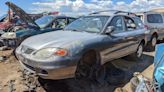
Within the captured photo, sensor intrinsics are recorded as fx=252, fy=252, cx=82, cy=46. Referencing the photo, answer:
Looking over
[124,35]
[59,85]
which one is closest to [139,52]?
[124,35]

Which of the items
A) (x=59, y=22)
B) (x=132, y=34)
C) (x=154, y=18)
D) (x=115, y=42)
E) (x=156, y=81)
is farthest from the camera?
(x=154, y=18)

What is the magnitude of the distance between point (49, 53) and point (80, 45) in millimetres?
703

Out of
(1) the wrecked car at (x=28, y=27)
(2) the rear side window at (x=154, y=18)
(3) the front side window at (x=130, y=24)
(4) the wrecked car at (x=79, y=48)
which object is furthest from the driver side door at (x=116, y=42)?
(2) the rear side window at (x=154, y=18)

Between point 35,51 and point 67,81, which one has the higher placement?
point 35,51

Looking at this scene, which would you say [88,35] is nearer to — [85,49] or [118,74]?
[85,49]

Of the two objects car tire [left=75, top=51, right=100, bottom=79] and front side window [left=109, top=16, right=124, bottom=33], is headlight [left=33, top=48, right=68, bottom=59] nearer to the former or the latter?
car tire [left=75, top=51, right=100, bottom=79]

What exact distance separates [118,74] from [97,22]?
4.98 ft

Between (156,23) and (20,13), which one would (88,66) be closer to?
(20,13)

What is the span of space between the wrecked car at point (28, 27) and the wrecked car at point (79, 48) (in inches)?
85.3

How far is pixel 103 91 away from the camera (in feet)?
18.6

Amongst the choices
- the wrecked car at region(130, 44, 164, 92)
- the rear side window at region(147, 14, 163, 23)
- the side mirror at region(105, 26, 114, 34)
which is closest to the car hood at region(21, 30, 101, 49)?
the side mirror at region(105, 26, 114, 34)

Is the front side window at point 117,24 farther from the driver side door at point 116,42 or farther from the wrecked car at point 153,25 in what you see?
the wrecked car at point 153,25

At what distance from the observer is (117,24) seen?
6.90 m

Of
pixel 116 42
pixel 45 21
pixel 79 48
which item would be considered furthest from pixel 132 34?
pixel 45 21
